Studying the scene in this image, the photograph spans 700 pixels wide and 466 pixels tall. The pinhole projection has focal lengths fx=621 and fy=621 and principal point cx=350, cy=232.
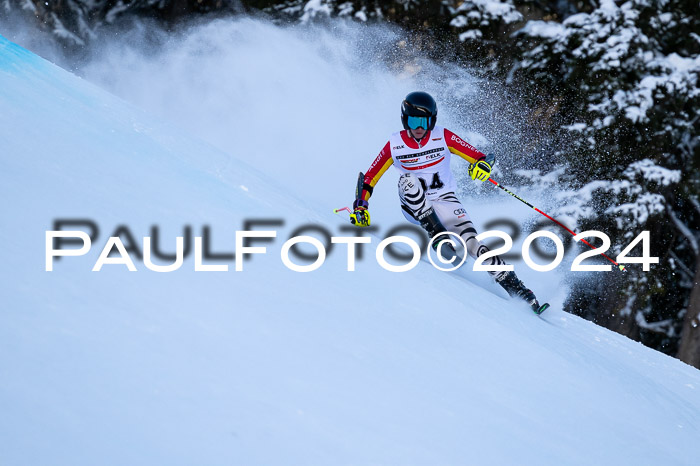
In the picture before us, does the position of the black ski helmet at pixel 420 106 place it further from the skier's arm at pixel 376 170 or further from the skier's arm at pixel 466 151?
the skier's arm at pixel 376 170

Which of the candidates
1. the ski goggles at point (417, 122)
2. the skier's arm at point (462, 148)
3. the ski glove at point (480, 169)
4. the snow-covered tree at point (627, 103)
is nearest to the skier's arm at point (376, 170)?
the ski goggles at point (417, 122)

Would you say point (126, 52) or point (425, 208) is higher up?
point (126, 52)

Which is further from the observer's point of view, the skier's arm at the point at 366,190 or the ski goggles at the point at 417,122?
the skier's arm at the point at 366,190

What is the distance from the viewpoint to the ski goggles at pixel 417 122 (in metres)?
4.09

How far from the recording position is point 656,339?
9.82m

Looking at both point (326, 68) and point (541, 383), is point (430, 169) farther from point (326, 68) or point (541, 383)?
point (326, 68)

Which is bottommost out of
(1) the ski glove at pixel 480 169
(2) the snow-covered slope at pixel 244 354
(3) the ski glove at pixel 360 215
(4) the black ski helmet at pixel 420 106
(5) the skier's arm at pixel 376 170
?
(2) the snow-covered slope at pixel 244 354

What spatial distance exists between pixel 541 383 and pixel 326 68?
287 inches

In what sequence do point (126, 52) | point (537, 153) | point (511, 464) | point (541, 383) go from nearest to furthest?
point (511, 464) < point (541, 383) < point (537, 153) < point (126, 52)

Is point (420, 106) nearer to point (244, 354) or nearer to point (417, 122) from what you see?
point (417, 122)

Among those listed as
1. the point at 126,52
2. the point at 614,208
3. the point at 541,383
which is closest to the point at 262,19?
the point at 126,52

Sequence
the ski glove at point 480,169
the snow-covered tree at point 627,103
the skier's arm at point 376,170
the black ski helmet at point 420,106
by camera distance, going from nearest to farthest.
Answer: the black ski helmet at point 420,106, the ski glove at point 480,169, the skier's arm at point 376,170, the snow-covered tree at point 627,103

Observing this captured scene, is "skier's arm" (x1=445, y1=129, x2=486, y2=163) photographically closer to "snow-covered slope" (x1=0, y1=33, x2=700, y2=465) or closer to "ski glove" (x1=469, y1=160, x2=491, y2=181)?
"ski glove" (x1=469, y1=160, x2=491, y2=181)

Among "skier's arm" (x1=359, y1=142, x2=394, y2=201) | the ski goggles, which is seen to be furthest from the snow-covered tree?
the ski goggles
